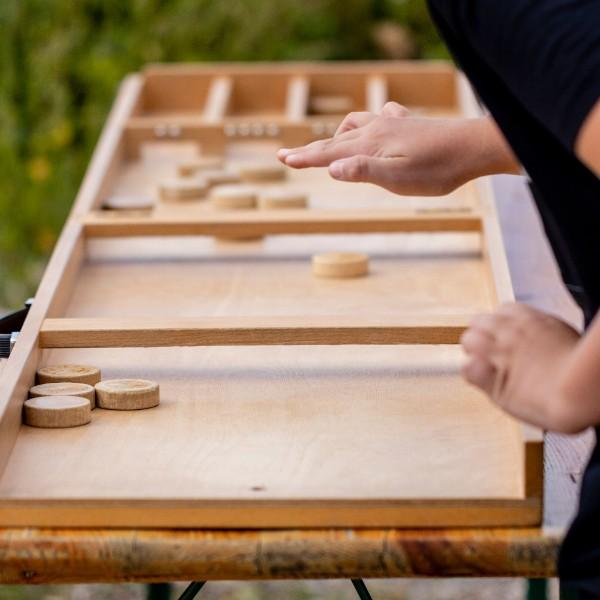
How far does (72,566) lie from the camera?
3.92 ft

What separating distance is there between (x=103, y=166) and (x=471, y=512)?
169 cm

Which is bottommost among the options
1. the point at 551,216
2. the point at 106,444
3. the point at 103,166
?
the point at 103,166

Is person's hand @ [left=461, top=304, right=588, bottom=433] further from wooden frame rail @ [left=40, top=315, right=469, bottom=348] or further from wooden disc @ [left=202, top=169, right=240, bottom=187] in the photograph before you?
wooden disc @ [left=202, top=169, right=240, bottom=187]

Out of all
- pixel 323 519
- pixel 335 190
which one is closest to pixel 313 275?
pixel 335 190

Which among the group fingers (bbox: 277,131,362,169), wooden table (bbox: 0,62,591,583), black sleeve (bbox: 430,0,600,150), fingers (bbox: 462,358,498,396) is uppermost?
black sleeve (bbox: 430,0,600,150)

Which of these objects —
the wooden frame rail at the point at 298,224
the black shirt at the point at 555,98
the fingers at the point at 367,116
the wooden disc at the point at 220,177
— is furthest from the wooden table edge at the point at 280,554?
the wooden disc at the point at 220,177

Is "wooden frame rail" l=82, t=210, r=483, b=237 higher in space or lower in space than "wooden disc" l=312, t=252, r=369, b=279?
higher

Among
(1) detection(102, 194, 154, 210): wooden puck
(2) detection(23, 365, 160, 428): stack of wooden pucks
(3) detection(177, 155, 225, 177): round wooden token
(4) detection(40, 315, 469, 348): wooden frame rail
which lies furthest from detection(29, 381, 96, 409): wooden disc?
(3) detection(177, 155, 225, 177): round wooden token

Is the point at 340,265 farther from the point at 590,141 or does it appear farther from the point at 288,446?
the point at 590,141

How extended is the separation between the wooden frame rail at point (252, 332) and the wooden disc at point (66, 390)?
5.0 inches

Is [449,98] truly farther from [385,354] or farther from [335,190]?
[385,354]

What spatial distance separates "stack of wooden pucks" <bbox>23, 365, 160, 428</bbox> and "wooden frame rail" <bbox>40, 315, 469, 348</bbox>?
84mm

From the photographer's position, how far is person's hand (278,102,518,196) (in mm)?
1485

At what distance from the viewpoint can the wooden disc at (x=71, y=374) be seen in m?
1.57
